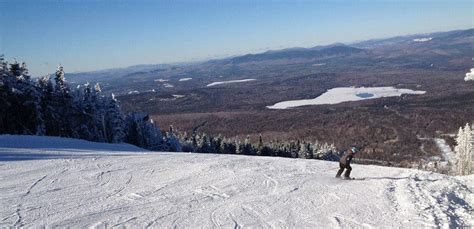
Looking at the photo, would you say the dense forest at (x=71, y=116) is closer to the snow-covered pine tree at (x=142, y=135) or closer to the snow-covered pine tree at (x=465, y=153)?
the snow-covered pine tree at (x=142, y=135)

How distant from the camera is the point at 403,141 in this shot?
403ft

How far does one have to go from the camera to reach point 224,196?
13.6 m

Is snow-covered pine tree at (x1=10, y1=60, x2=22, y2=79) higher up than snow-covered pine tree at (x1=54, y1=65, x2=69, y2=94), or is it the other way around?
snow-covered pine tree at (x1=10, y1=60, x2=22, y2=79)

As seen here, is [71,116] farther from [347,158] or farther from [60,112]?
[347,158]

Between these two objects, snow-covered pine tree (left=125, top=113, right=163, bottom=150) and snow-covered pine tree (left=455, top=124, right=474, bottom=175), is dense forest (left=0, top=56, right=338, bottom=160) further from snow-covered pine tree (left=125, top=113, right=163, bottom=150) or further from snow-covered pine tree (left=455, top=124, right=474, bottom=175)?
snow-covered pine tree (left=455, top=124, right=474, bottom=175)

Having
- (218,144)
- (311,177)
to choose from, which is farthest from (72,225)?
(218,144)

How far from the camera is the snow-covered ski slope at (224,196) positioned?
1110cm

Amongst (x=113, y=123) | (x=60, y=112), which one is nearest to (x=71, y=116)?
(x=60, y=112)

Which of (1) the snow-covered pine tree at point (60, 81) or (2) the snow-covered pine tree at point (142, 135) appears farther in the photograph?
(2) the snow-covered pine tree at point (142, 135)

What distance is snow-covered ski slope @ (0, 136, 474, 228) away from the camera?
11.1 meters

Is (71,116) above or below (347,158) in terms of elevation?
below

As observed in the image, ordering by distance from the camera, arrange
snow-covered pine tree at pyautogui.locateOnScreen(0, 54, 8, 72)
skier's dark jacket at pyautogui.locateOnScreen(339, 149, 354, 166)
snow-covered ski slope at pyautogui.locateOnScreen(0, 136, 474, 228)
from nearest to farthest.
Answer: snow-covered ski slope at pyautogui.locateOnScreen(0, 136, 474, 228) < skier's dark jacket at pyautogui.locateOnScreen(339, 149, 354, 166) < snow-covered pine tree at pyautogui.locateOnScreen(0, 54, 8, 72)

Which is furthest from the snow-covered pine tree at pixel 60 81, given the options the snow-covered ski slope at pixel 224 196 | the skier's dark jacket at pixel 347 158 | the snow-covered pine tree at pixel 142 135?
the skier's dark jacket at pixel 347 158

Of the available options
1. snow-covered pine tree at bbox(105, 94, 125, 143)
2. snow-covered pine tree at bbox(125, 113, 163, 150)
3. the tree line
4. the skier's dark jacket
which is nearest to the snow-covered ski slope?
the skier's dark jacket
